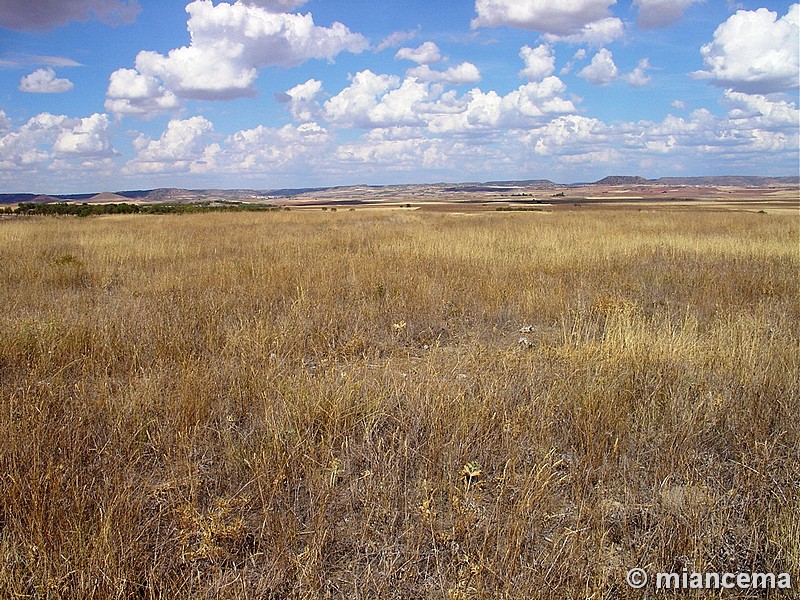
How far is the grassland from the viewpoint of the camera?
2.39 metres

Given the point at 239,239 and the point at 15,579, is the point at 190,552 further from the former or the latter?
the point at 239,239

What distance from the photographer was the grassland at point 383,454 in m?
2.39

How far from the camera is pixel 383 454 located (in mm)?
3242

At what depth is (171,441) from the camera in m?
3.37

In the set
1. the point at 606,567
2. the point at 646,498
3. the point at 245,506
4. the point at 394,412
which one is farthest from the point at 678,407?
the point at 245,506
